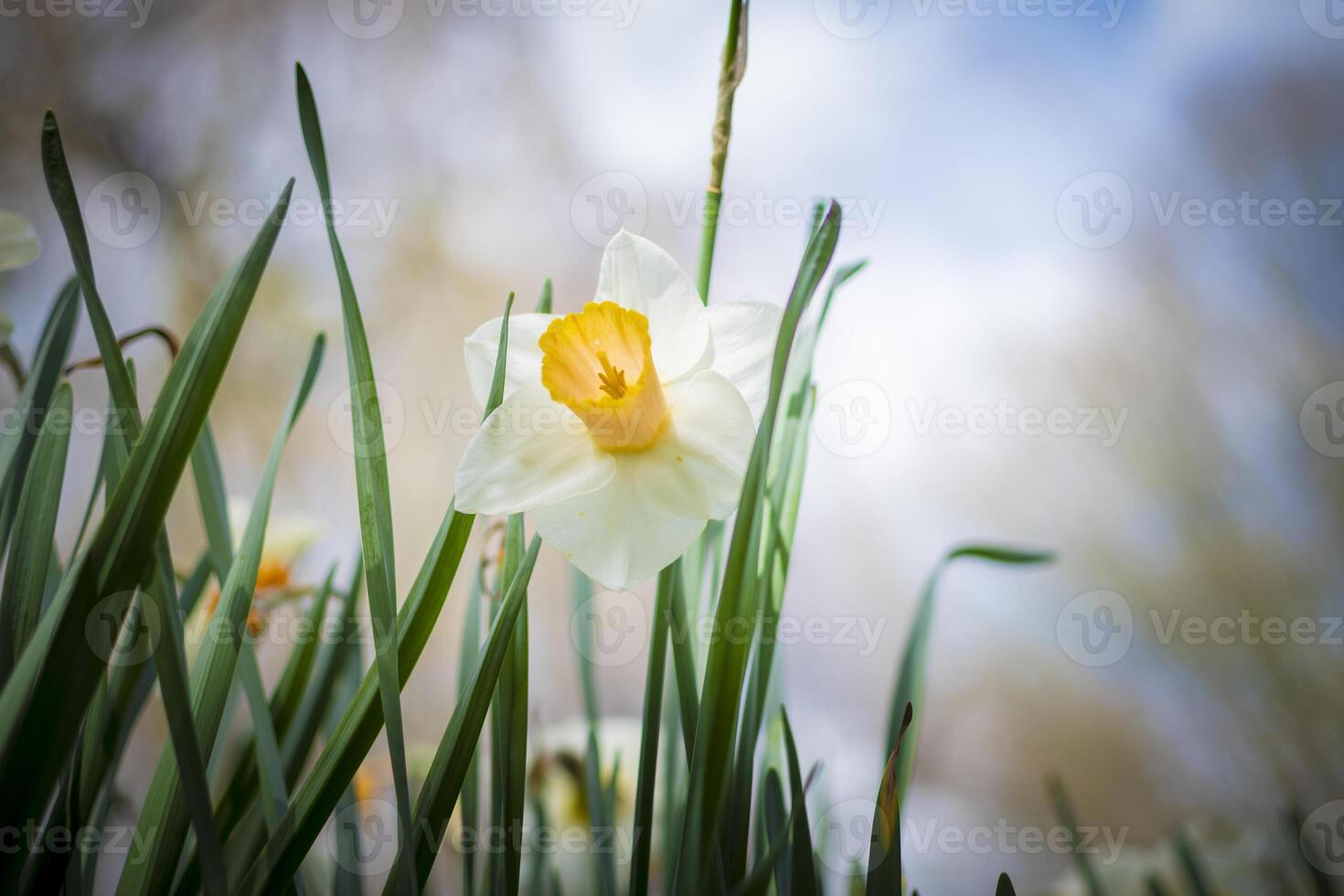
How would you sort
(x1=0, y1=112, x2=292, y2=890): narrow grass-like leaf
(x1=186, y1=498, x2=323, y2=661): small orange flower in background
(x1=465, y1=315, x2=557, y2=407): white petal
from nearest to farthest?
(x1=0, y1=112, x2=292, y2=890): narrow grass-like leaf
(x1=465, y1=315, x2=557, y2=407): white petal
(x1=186, y1=498, x2=323, y2=661): small orange flower in background

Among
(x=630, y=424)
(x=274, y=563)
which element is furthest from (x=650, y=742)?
(x=274, y=563)

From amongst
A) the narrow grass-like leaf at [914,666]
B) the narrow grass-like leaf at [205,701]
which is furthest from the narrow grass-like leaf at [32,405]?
the narrow grass-like leaf at [914,666]

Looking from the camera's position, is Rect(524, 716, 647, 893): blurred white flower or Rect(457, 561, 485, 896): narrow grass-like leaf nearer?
Rect(457, 561, 485, 896): narrow grass-like leaf

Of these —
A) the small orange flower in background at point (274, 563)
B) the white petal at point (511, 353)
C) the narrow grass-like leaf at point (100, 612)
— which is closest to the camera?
the narrow grass-like leaf at point (100, 612)

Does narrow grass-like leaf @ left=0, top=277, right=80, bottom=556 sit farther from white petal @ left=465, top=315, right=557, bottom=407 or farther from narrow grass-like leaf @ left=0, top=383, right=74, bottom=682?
white petal @ left=465, top=315, right=557, bottom=407

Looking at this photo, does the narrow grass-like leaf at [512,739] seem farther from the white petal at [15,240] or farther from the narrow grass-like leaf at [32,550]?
the white petal at [15,240]

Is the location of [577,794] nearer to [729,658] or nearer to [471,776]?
[471,776]

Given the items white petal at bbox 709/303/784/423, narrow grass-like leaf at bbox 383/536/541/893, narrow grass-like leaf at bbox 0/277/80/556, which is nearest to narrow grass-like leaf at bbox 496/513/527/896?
narrow grass-like leaf at bbox 383/536/541/893

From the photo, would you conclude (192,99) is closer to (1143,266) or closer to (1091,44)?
(1091,44)
